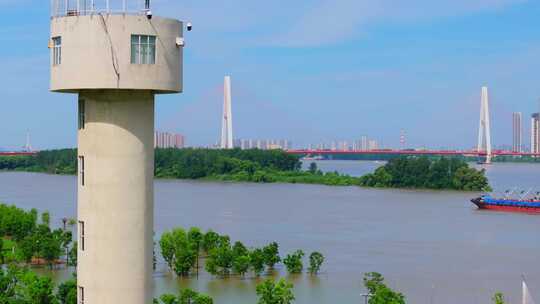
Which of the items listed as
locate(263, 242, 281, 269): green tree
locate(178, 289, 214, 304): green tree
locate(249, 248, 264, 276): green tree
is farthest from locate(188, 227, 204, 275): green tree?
locate(178, 289, 214, 304): green tree

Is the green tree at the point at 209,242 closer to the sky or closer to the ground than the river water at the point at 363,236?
closer to the sky

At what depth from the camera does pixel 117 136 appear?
3.02 m

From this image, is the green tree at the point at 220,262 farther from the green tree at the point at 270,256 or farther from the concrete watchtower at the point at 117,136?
the concrete watchtower at the point at 117,136

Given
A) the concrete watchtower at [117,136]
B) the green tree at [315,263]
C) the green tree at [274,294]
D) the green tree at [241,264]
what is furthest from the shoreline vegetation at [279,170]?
the concrete watchtower at [117,136]

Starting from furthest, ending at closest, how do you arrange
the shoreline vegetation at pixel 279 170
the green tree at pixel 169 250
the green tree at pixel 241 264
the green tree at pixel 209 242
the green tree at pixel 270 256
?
1. the shoreline vegetation at pixel 279 170
2. the green tree at pixel 209 242
3. the green tree at pixel 270 256
4. the green tree at pixel 169 250
5. the green tree at pixel 241 264

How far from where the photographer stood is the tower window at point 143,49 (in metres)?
2.94

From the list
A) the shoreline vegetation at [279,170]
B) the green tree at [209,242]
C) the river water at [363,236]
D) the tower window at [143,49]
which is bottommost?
the river water at [363,236]

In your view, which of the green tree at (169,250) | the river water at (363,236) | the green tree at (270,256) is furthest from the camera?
the green tree at (270,256)

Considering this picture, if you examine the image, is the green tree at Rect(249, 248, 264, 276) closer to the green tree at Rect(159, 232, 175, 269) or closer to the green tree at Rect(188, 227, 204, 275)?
the green tree at Rect(188, 227, 204, 275)

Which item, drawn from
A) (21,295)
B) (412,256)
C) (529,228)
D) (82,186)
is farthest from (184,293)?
(529,228)

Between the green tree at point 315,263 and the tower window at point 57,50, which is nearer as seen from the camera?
the tower window at point 57,50

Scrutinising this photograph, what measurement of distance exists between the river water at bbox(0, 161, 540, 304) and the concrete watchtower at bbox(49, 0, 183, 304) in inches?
262

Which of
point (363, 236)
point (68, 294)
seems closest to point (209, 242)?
point (68, 294)

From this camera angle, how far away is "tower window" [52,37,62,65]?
2.99 m
